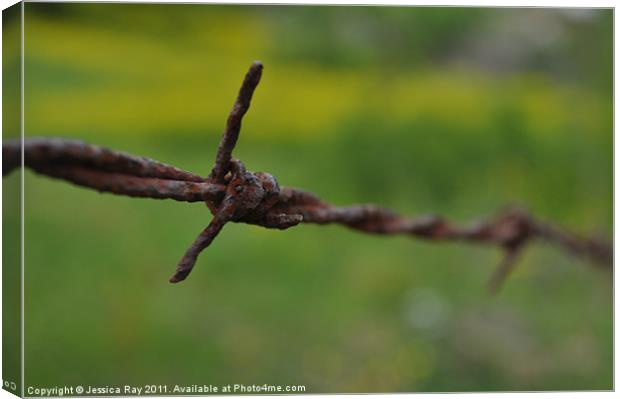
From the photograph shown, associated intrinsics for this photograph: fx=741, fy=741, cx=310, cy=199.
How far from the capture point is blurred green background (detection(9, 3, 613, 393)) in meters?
2.62

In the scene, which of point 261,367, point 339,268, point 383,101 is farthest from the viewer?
point 383,101

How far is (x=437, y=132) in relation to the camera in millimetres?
3314

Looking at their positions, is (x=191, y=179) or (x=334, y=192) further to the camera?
(x=334, y=192)

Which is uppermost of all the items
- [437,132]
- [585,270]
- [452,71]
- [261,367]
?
[452,71]

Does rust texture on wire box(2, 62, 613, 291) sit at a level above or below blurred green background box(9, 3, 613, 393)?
above

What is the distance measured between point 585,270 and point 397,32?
1.28 meters

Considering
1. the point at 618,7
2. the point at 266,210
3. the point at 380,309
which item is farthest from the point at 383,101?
the point at 266,210

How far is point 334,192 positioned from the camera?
3307mm

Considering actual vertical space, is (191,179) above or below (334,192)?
above

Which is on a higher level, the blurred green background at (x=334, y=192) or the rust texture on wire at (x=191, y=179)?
the rust texture on wire at (x=191, y=179)

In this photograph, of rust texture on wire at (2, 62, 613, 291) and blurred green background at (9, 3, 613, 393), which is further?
blurred green background at (9, 3, 613, 393)

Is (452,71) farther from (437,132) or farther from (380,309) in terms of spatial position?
(380,309)

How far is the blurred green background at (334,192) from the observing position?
8.60ft

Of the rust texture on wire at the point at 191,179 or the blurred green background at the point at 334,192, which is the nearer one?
the rust texture on wire at the point at 191,179
